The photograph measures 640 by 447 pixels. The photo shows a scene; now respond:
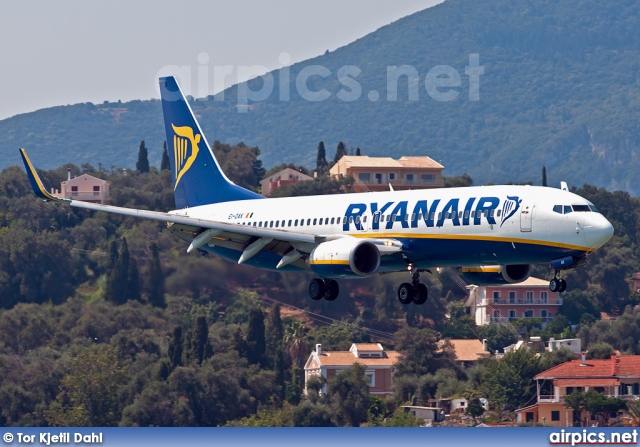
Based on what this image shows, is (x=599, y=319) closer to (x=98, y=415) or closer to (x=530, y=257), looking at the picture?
(x=98, y=415)

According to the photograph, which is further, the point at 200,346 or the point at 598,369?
the point at 200,346

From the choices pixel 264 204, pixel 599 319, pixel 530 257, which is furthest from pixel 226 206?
pixel 599 319

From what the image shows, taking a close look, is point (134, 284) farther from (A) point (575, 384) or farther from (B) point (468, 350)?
(A) point (575, 384)

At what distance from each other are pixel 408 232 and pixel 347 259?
9.89ft

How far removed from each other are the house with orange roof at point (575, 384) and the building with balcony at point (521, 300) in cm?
4938

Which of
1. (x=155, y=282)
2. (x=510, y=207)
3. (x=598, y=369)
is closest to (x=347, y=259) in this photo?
(x=510, y=207)

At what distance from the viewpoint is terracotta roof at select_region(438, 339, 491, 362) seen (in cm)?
16212

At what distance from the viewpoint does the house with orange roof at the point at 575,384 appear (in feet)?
458

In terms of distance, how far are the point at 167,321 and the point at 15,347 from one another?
17043 mm

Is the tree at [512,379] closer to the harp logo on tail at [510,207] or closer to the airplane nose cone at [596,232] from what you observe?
the harp logo on tail at [510,207]

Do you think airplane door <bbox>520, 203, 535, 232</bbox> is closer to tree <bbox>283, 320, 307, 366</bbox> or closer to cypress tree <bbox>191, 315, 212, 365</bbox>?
cypress tree <bbox>191, 315, 212, 365</bbox>

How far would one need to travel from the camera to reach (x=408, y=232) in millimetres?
59562

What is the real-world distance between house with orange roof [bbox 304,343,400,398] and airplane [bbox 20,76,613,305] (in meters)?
83.4

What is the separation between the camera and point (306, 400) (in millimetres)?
142250
